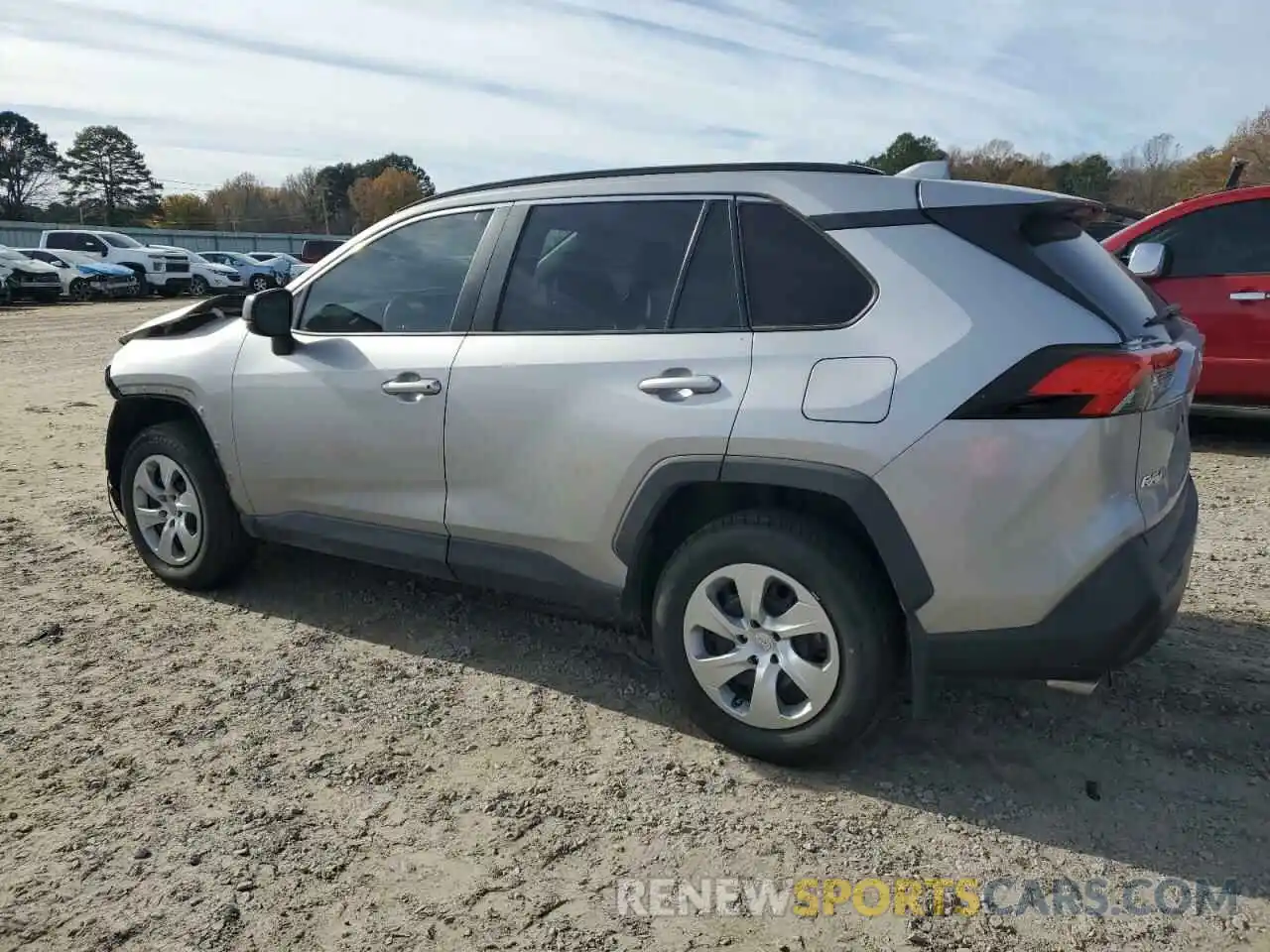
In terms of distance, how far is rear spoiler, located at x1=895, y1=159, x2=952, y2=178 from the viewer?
117 inches

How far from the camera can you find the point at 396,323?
3.71m

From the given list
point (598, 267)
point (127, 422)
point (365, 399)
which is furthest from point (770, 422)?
point (127, 422)

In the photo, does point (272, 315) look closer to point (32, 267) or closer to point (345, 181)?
point (32, 267)

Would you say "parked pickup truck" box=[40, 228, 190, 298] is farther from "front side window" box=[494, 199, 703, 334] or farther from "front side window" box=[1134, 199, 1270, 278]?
"front side window" box=[494, 199, 703, 334]

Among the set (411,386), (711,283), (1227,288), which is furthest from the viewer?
(1227,288)

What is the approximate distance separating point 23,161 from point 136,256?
5211 cm

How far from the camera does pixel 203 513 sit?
4230mm

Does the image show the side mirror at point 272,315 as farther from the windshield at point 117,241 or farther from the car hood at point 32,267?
the windshield at point 117,241

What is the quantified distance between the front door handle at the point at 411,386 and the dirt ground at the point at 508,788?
3.38ft

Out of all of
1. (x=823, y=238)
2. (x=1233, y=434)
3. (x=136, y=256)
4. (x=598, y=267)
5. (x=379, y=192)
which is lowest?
(x=1233, y=434)

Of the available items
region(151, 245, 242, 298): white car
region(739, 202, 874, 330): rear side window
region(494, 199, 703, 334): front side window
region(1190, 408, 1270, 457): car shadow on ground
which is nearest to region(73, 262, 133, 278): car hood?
region(151, 245, 242, 298): white car

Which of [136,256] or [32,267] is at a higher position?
[136,256]

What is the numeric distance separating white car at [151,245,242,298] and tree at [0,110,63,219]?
47610mm

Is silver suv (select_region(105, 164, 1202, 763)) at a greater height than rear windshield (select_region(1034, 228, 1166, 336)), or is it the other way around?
rear windshield (select_region(1034, 228, 1166, 336))
